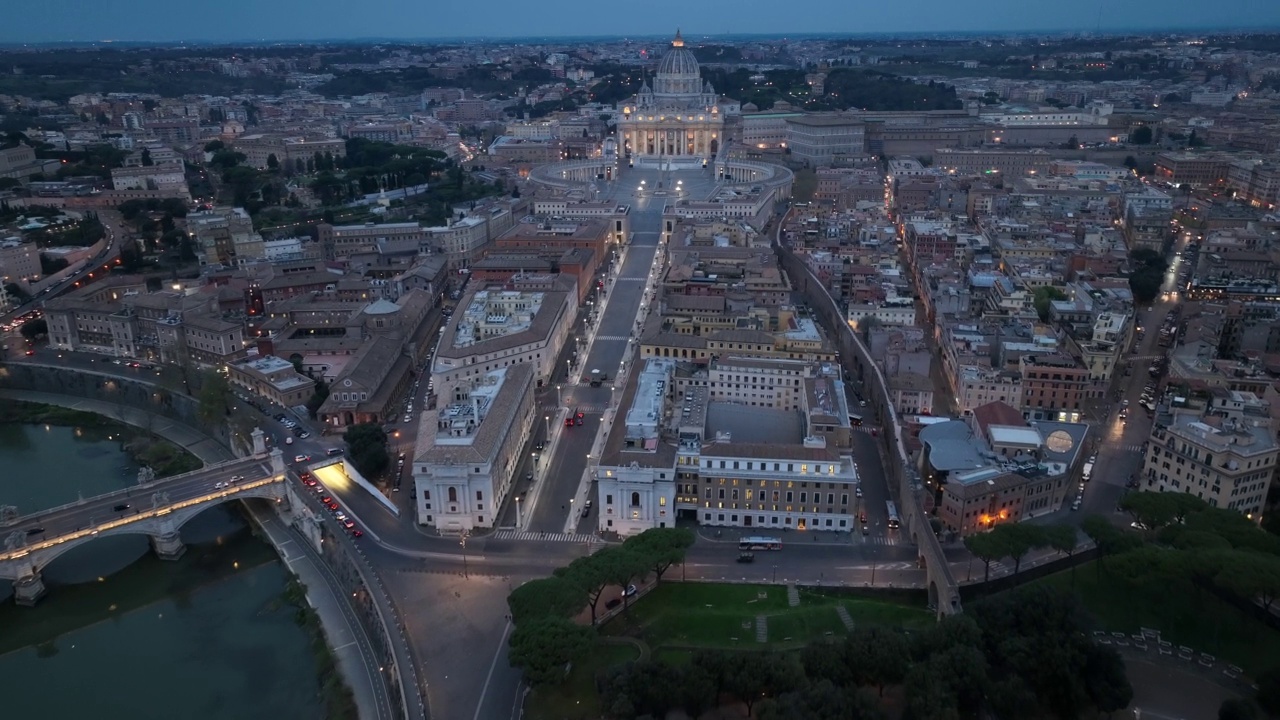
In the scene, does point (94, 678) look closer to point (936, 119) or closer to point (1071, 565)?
point (1071, 565)

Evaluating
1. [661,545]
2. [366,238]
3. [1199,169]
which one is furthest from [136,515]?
[1199,169]

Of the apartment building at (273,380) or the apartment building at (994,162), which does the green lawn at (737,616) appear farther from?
the apartment building at (994,162)

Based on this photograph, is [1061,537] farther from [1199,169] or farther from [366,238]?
[1199,169]

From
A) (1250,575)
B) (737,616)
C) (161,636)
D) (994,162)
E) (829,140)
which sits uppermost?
(829,140)

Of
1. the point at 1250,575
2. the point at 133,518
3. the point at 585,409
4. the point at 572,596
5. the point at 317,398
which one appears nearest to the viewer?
the point at 1250,575

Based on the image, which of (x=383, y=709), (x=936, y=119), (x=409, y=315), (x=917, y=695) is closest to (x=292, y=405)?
(x=409, y=315)

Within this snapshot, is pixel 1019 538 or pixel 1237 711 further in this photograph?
pixel 1019 538
